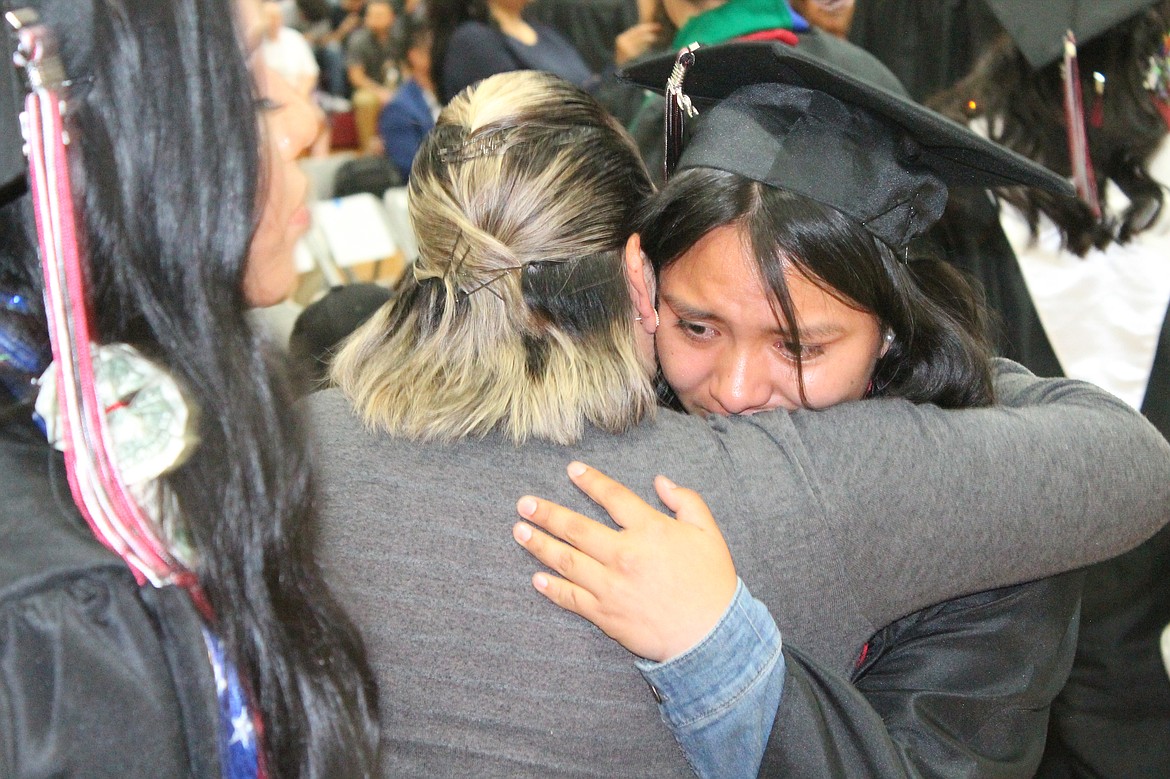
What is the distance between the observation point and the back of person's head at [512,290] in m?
1.06

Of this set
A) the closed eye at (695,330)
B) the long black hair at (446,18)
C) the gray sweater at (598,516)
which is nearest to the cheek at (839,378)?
the closed eye at (695,330)

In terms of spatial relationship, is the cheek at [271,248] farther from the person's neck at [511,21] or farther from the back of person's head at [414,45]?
the back of person's head at [414,45]

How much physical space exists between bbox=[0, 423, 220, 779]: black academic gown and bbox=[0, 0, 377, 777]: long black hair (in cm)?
4

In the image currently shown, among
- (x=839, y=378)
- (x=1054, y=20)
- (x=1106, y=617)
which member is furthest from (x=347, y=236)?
(x=1106, y=617)

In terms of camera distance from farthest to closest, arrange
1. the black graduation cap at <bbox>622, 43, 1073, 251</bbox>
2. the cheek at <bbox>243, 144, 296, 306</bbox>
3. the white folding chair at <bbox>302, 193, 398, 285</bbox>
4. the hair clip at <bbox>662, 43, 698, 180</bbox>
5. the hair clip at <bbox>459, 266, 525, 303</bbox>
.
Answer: the white folding chair at <bbox>302, 193, 398, 285</bbox> < the hair clip at <bbox>662, 43, 698, 180</bbox> < the black graduation cap at <bbox>622, 43, 1073, 251</bbox> < the hair clip at <bbox>459, 266, 525, 303</bbox> < the cheek at <bbox>243, 144, 296, 306</bbox>

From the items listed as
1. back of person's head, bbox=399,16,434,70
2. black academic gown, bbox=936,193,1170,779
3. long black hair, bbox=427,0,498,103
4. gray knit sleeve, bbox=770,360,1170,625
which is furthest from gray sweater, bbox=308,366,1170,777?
back of person's head, bbox=399,16,434,70

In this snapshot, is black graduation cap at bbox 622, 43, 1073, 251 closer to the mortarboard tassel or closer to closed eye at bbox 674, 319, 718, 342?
closed eye at bbox 674, 319, 718, 342

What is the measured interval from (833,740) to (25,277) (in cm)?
82

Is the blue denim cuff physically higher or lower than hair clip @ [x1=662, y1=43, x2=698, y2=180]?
lower

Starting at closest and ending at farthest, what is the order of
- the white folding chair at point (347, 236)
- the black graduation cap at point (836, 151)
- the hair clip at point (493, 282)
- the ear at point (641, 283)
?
1. the hair clip at point (493, 282)
2. the ear at point (641, 283)
3. the black graduation cap at point (836, 151)
4. the white folding chair at point (347, 236)

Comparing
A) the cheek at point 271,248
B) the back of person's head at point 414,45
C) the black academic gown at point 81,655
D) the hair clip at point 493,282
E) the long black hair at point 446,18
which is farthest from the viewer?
the back of person's head at point 414,45

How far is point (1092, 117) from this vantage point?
2051mm

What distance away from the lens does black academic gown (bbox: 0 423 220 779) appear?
0.64 metres

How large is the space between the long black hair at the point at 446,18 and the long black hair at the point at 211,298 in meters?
2.79
